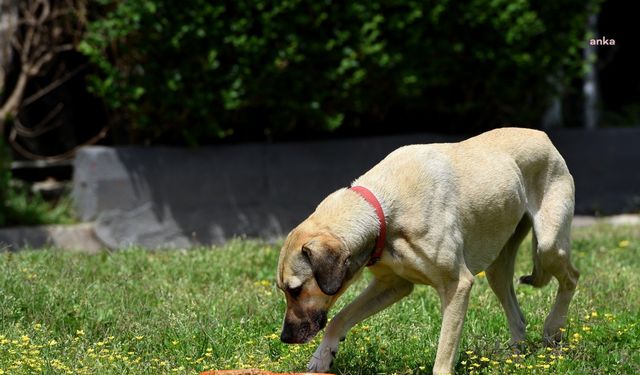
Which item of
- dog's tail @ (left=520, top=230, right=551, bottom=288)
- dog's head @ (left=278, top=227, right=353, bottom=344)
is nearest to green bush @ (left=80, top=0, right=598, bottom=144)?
dog's tail @ (left=520, top=230, right=551, bottom=288)

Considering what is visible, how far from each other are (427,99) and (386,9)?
133 centimetres

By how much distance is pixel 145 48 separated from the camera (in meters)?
9.69

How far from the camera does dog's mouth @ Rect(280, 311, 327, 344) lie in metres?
5.03

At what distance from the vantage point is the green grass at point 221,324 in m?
5.40

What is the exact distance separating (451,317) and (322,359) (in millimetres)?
733

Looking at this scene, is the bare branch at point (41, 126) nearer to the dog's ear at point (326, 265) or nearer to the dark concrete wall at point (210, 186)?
the dark concrete wall at point (210, 186)

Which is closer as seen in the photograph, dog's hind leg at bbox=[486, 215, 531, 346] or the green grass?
the green grass

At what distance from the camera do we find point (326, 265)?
4.88 meters

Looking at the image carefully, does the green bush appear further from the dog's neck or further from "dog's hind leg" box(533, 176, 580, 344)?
the dog's neck

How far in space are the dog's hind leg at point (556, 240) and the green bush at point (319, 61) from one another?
4543 mm

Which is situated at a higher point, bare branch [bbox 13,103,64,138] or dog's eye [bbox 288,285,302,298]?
dog's eye [bbox 288,285,302,298]

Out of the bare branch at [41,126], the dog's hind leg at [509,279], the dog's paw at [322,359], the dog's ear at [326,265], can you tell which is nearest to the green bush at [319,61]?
the bare branch at [41,126]

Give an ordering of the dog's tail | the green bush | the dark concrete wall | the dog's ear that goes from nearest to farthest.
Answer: the dog's ear → the dog's tail → the green bush → the dark concrete wall

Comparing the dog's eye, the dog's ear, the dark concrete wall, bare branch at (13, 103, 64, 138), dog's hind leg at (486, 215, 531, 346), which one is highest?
the dog's ear
